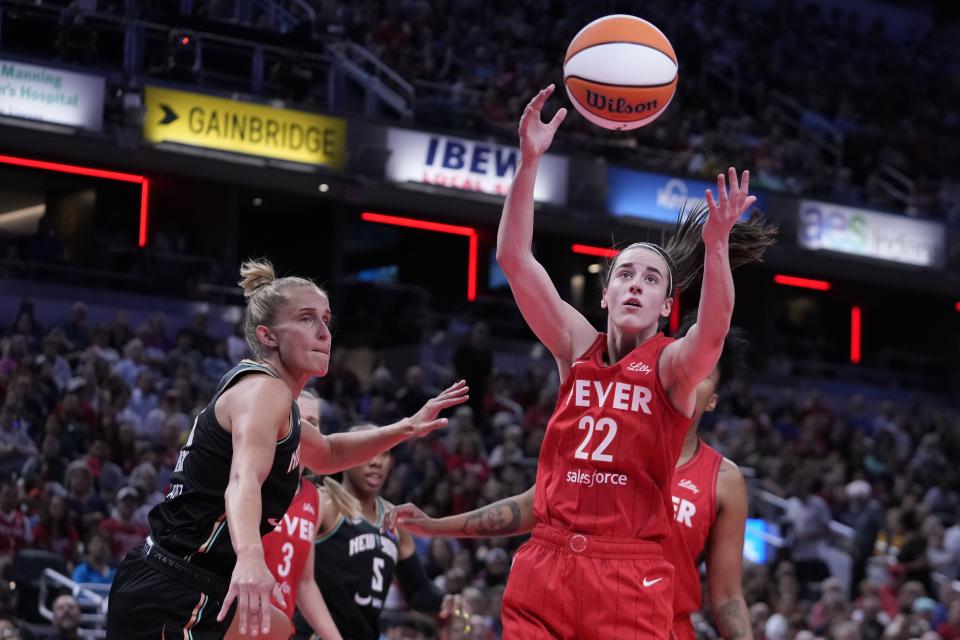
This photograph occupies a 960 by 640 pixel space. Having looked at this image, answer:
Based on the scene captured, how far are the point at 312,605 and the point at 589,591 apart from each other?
7.21ft

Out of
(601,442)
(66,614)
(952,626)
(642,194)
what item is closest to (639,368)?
(601,442)

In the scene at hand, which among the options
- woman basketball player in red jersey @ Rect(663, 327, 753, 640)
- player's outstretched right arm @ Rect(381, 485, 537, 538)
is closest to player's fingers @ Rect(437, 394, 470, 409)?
player's outstretched right arm @ Rect(381, 485, 537, 538)

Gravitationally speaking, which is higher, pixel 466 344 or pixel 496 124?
pixel 496 124

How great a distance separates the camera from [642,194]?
71.5ft

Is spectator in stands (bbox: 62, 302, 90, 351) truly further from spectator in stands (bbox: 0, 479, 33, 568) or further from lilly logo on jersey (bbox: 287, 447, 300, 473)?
lilly logo on jersey (bbox: 287, 447, 300, 473)

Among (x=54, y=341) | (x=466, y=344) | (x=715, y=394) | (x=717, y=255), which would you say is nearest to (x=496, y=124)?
(x=466, y=344)

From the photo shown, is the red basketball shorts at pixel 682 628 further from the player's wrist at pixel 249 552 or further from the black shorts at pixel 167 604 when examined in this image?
the player's wrist at pixel 249 552

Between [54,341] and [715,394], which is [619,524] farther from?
[54,341]

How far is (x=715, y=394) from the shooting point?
624 centimetres

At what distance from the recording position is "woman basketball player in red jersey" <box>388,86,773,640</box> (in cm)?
500

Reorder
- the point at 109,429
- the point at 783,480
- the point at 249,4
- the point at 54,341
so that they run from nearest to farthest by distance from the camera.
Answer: the point at 109,429 < the point at 54,341 < the point at 783,480 < the point at 249,4

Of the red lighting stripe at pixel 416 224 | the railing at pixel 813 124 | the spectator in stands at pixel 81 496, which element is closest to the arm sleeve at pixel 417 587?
the spectator in stands at pixel 81 496

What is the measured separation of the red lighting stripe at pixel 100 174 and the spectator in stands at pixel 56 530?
10.0m

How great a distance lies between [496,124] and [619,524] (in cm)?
1620
